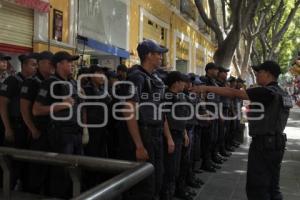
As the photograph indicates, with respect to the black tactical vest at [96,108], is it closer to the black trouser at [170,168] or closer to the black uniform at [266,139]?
the black trouser at [170,168]

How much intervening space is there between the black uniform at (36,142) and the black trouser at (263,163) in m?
2.20

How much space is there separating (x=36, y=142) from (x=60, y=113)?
20.5 inches

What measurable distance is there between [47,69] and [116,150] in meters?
1.55

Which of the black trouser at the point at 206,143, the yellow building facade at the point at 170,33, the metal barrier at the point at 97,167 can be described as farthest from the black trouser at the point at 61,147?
the yellow building facade at the point at 170,33

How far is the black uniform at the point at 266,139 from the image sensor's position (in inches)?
195

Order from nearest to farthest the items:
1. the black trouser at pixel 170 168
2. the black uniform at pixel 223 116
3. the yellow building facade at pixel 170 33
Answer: the black trouser at pixel 170 168, the black uniform at pixel 223 116, the yellow building facade at pixel 170 33

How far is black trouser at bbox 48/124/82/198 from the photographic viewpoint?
187 inches

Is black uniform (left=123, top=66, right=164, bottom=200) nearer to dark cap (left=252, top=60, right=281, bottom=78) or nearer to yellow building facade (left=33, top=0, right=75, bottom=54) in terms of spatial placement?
dark cap (left=252, top=60, right=281, bottom=78)

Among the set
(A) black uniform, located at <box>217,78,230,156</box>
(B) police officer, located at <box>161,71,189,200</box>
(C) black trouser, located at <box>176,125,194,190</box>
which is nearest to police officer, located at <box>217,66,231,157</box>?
(A) black uniform, located at <box>217,78,230,156</box>

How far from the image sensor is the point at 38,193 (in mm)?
5094

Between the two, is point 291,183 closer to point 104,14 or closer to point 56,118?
point 56,118

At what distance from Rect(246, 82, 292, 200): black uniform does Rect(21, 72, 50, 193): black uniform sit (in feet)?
7.17

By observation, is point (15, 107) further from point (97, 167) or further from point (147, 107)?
point (97, 167)

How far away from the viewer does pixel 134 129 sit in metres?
4.50
